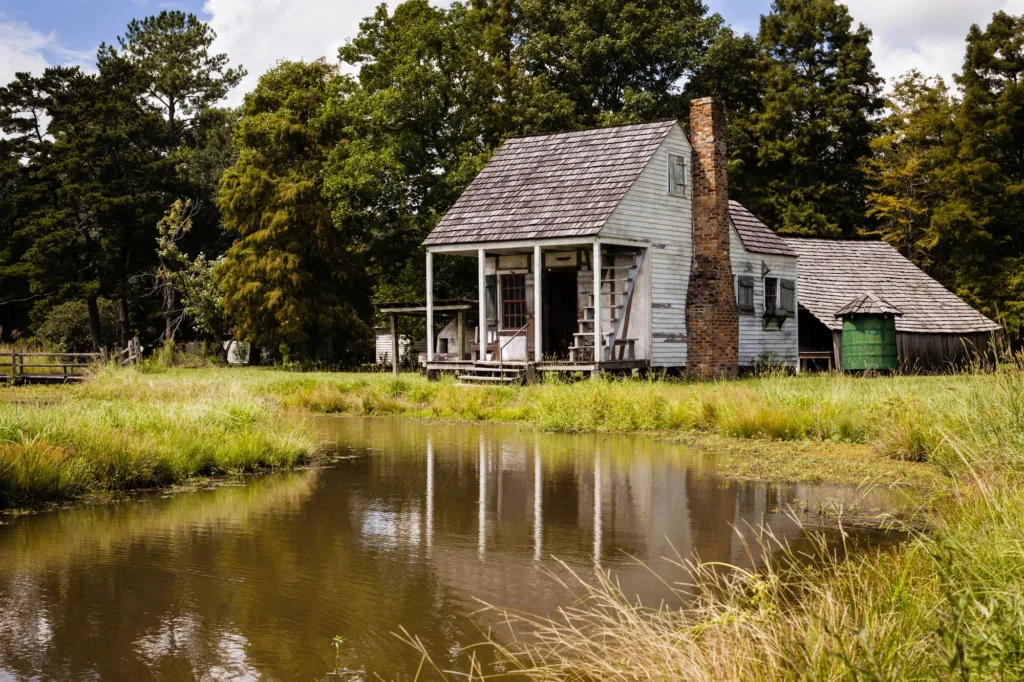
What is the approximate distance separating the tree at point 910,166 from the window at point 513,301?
757 inches

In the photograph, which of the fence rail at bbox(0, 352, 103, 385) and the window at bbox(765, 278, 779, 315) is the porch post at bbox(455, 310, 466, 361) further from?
the fence rail at bbox(0, 352, 103, 385)

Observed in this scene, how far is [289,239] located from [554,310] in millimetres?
12272

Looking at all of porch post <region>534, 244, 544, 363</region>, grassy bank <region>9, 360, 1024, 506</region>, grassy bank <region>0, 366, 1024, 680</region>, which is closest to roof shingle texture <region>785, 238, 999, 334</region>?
porch post <region>534, 244, 544, 363</region>

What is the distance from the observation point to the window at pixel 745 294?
3046 cm

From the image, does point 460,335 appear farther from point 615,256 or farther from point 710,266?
point 710,266

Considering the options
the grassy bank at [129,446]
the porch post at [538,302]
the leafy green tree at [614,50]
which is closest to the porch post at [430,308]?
the porch post at [538,302]

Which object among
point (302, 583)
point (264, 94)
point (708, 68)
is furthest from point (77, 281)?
point (302, 583)

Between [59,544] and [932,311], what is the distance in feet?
99.9

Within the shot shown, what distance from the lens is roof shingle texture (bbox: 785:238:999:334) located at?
110ft

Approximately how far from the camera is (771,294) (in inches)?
1262

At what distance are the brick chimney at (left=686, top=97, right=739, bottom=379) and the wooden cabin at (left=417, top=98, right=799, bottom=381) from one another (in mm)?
34

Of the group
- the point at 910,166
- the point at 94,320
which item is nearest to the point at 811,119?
the point at 910,166

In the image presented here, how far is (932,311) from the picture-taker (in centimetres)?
3425

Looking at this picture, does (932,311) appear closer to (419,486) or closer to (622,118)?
(622,118)
